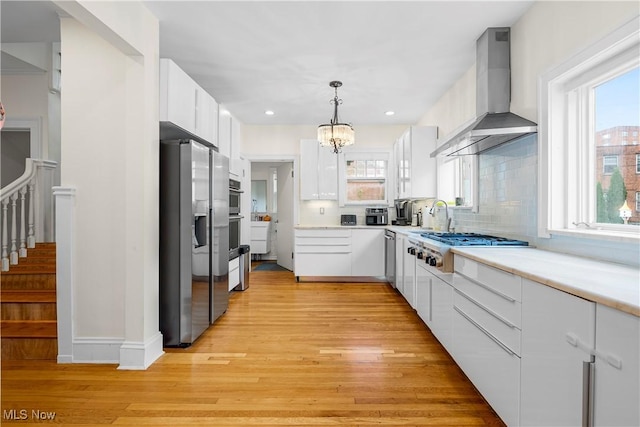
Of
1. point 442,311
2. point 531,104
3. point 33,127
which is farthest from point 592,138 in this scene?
point 33,127

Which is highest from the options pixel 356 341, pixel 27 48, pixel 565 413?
pixel 27 48

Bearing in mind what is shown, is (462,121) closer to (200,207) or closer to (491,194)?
(491,194)

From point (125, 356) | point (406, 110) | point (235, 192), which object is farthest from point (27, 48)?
point (406, 110)

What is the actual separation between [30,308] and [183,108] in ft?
6.66

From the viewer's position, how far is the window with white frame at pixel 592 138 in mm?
1740

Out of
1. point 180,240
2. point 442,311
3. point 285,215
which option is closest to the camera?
point 442,311

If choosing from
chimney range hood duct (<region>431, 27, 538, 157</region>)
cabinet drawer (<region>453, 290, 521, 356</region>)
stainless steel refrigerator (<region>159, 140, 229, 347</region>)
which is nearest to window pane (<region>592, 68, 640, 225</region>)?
chimney range hood duct (<region>431, 27, 538, 157</region>)

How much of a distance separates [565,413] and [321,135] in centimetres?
336

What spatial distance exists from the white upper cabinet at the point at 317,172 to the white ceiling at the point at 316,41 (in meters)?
1.24

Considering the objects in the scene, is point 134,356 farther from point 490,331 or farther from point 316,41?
point 316,41

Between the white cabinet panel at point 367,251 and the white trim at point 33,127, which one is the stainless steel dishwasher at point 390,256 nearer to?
the white cabinet panel at point 367,251

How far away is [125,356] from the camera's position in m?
2.38

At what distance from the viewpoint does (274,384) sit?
2.16m

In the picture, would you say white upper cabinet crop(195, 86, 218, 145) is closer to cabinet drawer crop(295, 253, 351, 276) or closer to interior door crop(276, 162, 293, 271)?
cabinet drawer crop(295, 253, 351, 276)
